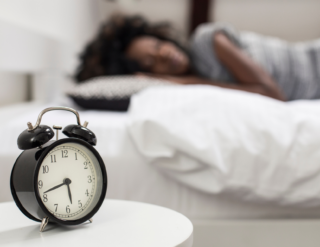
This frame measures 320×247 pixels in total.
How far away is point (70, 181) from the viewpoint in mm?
497

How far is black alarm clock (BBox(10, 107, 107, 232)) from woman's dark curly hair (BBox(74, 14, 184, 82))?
1.25 m

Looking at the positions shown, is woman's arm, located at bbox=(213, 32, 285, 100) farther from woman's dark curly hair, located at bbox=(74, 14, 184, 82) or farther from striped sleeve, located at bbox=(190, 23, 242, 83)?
woman's dark curly hair, located at bbox=(74, 14, 184, 82)

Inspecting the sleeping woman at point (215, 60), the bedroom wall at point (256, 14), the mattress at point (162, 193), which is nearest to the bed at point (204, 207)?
the mattress at point (162, 193)

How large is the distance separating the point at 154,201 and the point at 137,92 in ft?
1.51

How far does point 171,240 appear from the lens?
Result: 431mm

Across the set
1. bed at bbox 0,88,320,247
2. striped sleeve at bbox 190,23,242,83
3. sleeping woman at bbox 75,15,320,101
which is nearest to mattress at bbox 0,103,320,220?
bed at bbox 0,88,320,247

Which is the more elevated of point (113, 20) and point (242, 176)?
point (113, 20)

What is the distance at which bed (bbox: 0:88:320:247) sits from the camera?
2.48 feet

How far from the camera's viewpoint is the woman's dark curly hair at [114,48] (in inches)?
68.6

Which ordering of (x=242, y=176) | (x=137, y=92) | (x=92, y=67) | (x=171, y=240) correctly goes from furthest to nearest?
(x=92, y=67) < (x=137, y=92) < (x=242, y=176) < (x=171, y=240)

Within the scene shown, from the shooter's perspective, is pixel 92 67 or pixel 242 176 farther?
pixel 92 67

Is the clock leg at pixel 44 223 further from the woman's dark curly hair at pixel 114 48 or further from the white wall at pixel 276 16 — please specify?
the white wall at pixel 276 16

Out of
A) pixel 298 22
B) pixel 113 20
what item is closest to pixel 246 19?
pixel 298 22

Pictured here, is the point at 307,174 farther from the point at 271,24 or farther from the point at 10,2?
the point at 271,24
